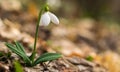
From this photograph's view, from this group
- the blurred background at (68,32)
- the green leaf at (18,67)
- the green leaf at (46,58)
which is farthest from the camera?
the blurred background at (68,32)

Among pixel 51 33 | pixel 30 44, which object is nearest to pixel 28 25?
pixel 51 33

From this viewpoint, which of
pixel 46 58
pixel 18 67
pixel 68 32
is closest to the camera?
pixel 18 67

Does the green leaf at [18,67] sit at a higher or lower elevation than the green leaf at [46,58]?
lower

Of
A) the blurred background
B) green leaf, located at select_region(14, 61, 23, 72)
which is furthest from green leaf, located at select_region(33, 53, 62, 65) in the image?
the blurred background

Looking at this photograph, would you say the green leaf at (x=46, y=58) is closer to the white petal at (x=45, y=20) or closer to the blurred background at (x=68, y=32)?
the white petal at (x=45, y=20)

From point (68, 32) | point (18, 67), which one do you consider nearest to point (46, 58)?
point (18, 67)

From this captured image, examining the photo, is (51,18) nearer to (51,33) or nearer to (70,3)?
(51,33)

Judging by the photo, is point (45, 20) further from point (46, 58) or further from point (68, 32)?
point (68, 32)

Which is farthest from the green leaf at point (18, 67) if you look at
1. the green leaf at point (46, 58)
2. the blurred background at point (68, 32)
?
the blurred background at point (68, 32)

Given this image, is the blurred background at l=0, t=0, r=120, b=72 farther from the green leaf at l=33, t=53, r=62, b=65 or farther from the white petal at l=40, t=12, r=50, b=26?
the white petal at l=40, t=12, r=50, b=26
